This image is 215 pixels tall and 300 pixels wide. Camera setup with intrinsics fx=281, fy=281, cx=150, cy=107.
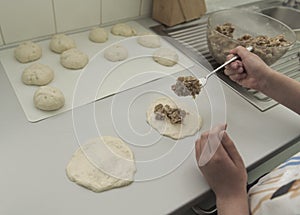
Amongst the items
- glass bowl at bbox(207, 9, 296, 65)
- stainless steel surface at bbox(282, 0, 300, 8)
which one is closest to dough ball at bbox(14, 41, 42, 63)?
glass bowl at bbox(207, 9, 296, 65)

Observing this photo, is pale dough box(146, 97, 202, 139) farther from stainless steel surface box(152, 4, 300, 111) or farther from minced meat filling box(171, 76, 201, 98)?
stainless steel surface box(152, 4, 300, 111)

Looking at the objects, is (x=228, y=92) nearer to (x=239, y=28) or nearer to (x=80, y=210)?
(x=239, y=28)

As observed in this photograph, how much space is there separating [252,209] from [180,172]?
0.14 meters

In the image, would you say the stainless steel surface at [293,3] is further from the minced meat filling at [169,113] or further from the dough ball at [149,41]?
the minced meat filling at [169,113]

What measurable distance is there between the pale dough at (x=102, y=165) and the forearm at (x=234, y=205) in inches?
6.6

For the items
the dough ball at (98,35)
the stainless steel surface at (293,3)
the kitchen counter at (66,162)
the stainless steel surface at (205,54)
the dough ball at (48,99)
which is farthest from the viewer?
the stainless steel surface at (293,3)

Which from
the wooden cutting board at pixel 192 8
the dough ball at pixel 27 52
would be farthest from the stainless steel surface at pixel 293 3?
the dough ball at pixel 27 52

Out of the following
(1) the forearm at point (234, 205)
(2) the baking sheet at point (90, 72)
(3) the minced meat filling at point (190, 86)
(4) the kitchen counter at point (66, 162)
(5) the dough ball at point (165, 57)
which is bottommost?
(1) the forearm at point (234, 205)

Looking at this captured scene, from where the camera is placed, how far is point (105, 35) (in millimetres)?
843

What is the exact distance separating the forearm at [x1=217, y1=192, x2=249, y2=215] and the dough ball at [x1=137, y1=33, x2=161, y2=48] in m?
0.50

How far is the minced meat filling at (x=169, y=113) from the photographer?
622 millimetres

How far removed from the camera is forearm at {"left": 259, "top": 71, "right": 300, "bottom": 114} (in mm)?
624

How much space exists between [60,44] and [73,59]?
80 mm

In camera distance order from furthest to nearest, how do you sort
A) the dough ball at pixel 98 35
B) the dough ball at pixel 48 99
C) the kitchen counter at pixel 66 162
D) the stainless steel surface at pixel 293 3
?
the stainless steel surface at pixel 293 3 → the dough ball at pixel 98 35 → the dough ball at pixel 48 99 → the kitchen counter at pixel 66 162
